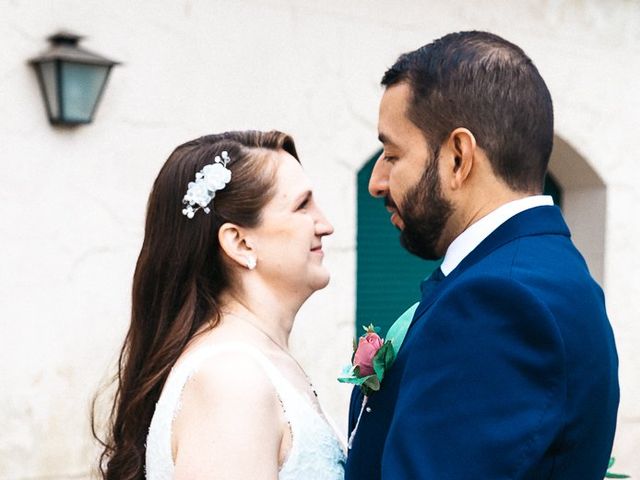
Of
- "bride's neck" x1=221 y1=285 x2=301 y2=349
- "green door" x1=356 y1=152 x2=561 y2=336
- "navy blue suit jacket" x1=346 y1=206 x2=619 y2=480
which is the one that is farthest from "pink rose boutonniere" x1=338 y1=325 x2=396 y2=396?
"green door" x1=356 y1=152 x2=561 y2=336

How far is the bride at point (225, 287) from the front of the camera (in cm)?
215

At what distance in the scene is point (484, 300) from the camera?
1562 mm

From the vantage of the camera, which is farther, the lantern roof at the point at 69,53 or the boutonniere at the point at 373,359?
the lantern roof at the point at 69,53

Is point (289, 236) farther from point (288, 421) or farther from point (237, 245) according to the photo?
point (288, 421)

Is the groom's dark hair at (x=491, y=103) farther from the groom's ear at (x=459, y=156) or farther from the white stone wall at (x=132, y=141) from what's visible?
the white stone wall at (x=132, y=141)

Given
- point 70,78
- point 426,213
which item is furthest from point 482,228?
point 70,78

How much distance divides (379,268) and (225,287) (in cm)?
357

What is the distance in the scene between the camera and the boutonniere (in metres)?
1.86

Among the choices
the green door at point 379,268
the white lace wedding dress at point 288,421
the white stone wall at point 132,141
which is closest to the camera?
the white lace wedding dress at point 288,421

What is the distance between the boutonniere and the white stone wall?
8.35ft

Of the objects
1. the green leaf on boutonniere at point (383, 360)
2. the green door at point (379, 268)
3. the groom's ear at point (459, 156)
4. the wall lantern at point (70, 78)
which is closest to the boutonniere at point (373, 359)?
the green leaf on boutonniere at point (383, 360)

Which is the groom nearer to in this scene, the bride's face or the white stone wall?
the bride's face

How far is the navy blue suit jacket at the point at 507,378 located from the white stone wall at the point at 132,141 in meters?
2.84

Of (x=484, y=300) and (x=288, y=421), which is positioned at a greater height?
(x=484, y=300)
